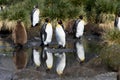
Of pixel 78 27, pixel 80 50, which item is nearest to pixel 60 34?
pixel 80 50

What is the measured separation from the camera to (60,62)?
15500 mm

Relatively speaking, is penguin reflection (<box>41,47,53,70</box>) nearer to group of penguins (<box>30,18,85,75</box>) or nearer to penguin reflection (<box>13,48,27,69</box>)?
group of penguins (<box>30,18,85,75</box>)

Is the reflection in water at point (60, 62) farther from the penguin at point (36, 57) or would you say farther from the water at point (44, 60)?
the penguin at point (36, 57)

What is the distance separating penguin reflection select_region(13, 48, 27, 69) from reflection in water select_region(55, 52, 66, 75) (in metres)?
1.28

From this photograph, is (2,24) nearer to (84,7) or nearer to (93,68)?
(84,7)

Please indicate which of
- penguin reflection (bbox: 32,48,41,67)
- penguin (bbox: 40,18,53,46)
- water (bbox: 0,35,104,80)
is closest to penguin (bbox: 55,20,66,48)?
water (bbox: 0,35,104,80)

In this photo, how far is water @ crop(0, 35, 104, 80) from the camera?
13484 mm

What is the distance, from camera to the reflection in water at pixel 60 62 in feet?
45.9

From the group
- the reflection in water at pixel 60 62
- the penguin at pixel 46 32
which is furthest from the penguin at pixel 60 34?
the reflection in water at pixel 60 62

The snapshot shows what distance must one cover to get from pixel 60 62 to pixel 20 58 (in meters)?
2.22

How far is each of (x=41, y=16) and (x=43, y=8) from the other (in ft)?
3.71

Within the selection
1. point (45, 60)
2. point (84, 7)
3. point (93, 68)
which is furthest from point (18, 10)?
point (93, 68)

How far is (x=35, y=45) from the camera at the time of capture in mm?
20547

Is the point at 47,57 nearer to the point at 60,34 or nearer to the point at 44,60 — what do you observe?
the point at 44,60
